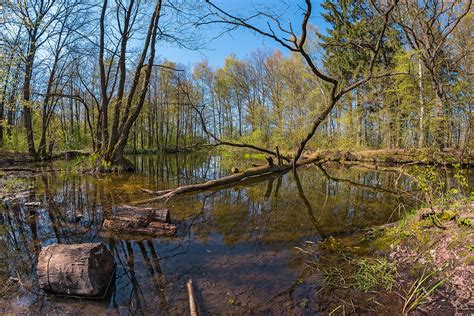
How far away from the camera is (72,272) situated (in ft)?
9.21

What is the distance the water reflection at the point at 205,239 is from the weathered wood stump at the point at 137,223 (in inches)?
9.2

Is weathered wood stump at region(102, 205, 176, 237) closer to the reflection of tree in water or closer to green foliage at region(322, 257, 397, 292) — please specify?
the reflection of tree in water

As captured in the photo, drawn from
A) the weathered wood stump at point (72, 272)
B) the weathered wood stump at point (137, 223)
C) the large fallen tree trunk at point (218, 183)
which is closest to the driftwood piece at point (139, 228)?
the weathered wood stump at point (137, 223)

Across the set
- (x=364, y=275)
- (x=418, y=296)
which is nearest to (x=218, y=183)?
(x=364, y=275)

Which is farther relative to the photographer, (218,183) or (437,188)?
(218,183)

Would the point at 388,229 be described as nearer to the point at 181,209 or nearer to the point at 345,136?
the point at 181,209

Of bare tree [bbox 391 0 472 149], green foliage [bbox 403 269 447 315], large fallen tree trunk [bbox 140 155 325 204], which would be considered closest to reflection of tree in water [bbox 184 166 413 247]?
large fallen tree trunk [bbox 140 155 325 204]

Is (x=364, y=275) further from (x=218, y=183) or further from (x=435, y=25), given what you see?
(x=435, y=25)

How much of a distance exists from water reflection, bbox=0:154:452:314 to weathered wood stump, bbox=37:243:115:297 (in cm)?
11

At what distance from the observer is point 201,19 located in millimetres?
5816

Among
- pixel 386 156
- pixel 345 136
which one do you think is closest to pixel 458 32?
pixel 386 156

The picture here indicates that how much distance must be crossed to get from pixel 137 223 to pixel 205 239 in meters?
1.26

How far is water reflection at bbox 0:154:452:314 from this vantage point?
285cm

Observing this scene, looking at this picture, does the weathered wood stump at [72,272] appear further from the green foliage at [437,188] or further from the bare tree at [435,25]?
the bare tree at [435,25]
